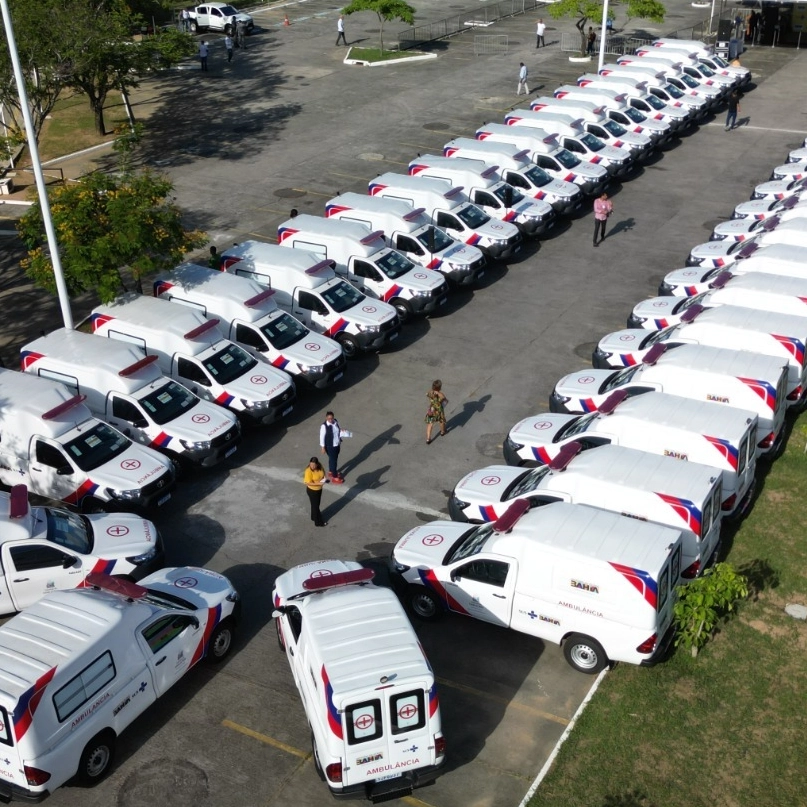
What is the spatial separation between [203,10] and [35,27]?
24.7 m

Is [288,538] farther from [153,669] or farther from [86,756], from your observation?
[86,756]

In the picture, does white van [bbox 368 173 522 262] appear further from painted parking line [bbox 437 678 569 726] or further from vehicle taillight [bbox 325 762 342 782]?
vehicle taillight [bbox 325 762 342 782]

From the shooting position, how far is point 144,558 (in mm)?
15430

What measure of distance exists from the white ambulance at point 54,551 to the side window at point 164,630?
7.09 feet

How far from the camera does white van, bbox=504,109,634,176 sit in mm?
32031

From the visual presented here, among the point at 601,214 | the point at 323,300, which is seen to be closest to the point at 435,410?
the point at 323,300

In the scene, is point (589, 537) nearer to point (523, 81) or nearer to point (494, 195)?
point (494, 195)

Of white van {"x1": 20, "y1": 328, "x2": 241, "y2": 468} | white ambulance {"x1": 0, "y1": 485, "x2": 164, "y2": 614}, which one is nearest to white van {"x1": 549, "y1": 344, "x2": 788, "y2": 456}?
white van {"x1": 20, "y1": 328, "x2": 241, "y2": 468}

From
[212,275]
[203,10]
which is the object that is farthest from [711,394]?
[203,10]

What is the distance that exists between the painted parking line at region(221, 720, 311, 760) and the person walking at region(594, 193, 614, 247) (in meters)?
18.6

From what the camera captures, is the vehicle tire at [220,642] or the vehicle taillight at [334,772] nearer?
the vehicle taillight at [334,772]

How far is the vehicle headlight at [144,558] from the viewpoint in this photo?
15.3m

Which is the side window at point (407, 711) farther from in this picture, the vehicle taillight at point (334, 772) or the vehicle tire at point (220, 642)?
the vehicle tire at point (220, 642)

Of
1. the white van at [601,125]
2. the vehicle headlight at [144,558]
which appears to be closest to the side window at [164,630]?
the vehicle headlight at [144,558]
